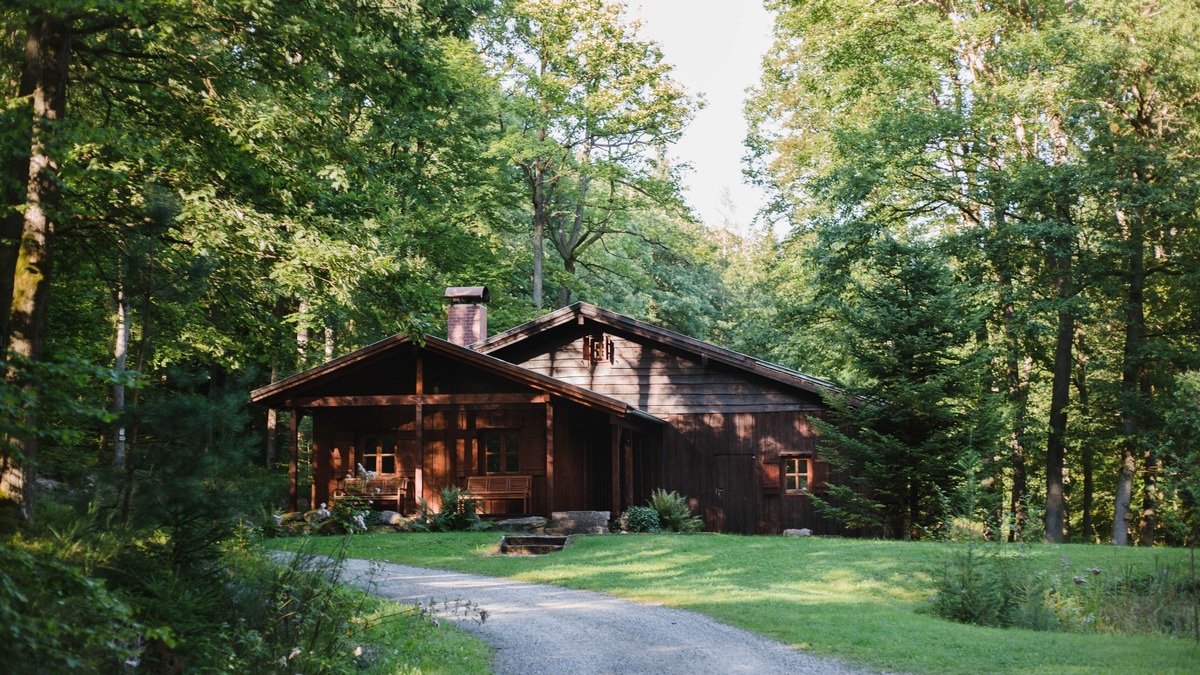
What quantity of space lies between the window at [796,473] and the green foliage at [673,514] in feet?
11.1

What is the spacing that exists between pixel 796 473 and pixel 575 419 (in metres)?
6.20

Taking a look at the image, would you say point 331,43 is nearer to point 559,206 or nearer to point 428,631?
point 428,631

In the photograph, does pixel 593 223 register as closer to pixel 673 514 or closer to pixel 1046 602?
pixel 673 514

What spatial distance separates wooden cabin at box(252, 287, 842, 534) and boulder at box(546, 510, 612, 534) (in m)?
0.99

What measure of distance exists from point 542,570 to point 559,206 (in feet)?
83.8

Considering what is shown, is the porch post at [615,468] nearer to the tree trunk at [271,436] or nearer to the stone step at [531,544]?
the stone step at [531,544]

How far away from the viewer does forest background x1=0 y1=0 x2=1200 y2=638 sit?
10.2 meters

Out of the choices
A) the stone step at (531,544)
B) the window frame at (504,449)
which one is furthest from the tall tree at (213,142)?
the window frame at (504,449)

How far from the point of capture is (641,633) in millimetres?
10430

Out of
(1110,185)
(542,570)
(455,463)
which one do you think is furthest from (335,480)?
(1110,185)

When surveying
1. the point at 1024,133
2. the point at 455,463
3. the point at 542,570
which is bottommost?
the point at 542,570

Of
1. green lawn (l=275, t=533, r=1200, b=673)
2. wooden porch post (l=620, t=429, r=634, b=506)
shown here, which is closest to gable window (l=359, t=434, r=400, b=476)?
green lawn (l=275, t=533, r=1200, b=673)

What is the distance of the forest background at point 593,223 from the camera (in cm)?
1016

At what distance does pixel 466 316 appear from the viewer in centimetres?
2842
